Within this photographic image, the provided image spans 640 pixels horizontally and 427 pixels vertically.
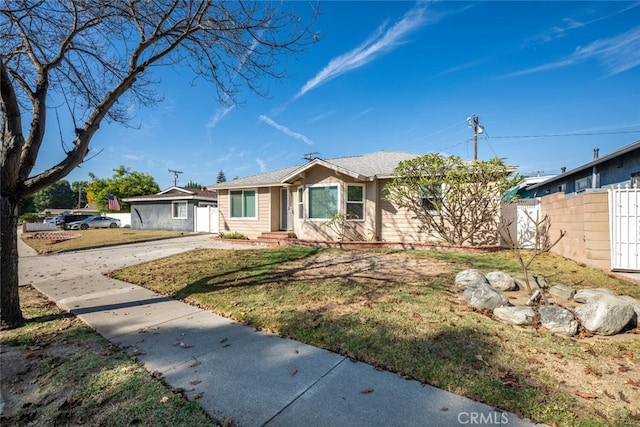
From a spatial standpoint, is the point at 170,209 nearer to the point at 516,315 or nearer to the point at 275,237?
the point at 275,237

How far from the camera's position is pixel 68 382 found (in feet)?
9.18

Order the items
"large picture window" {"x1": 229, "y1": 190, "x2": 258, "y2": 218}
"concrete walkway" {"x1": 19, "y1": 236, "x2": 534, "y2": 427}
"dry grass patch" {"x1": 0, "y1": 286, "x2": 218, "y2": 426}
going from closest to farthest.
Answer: "concrete walkway" {"x1": 19, "y1": 236, "x2": 534, "y2": 427}
"dry grass patch" {"x1": 0, "y1": 286, "x2": 218, "y2": 426}
"large picture window" {"x1": 229, "y1": 190, "x2": 258, "y2": 218}

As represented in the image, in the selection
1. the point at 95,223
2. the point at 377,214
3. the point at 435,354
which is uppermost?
the point at 377,214

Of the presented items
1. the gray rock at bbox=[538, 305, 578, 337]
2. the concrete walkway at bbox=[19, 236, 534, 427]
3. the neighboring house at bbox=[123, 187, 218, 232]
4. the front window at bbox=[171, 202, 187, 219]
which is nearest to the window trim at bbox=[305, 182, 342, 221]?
the concrete walkway at bbox=[19, 236, 534, 427]

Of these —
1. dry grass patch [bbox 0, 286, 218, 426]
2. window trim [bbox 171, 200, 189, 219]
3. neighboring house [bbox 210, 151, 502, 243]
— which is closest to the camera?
dry grass patch [bbox 0, 286, 218, 426]

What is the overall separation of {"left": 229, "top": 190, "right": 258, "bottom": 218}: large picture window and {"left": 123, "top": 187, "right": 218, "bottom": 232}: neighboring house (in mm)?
6665

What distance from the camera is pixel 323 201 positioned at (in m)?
12.6

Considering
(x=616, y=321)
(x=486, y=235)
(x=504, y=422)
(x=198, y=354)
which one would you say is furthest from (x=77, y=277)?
(x=486, y=235)

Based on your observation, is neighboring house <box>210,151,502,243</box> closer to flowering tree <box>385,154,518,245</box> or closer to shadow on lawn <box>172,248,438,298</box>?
flowering tree <box>385,154,518,245</box>

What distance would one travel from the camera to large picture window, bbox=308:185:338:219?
12320 mm

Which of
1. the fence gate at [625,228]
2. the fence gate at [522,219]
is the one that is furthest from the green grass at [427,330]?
the fence gate at [522,219]

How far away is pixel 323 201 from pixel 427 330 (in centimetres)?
928

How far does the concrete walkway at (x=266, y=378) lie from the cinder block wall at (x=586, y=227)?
654 centimetres

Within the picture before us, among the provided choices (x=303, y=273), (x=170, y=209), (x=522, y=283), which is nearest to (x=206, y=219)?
(x=170, y=209)
